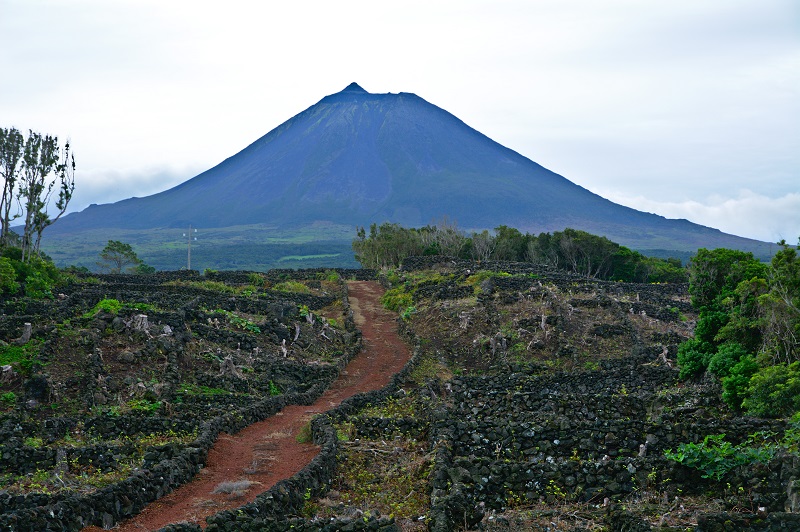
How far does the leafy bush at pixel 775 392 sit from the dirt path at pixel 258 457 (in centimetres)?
999

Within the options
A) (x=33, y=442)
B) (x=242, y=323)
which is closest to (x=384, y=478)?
(x=33, y=442)

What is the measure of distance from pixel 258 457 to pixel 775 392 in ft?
37.8

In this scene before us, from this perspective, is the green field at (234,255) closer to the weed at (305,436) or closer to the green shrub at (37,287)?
the green shrub at (37,287)

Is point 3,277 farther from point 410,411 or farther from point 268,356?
point 410,411

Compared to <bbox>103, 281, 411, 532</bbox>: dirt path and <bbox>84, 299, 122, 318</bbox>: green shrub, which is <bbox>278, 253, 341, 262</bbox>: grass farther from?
<bbox>84, 299, 122, 318</bbox>: green shrub

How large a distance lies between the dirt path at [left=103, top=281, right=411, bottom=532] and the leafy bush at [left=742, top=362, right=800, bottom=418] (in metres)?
9.99

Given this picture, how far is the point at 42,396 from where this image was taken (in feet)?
70.2

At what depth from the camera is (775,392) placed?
16500 millimetres

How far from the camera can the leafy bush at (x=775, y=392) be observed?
16.2 metres

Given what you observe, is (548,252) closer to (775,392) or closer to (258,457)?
(775,392)

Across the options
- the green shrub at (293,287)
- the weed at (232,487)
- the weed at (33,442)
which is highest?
the green shrub at (293,287)

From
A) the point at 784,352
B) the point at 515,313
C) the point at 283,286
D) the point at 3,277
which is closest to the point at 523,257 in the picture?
the point at 283,286

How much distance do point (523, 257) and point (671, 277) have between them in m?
14.9

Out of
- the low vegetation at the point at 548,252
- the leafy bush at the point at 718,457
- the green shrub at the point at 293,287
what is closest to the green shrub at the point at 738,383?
the leafy bush at the point at 718,457
